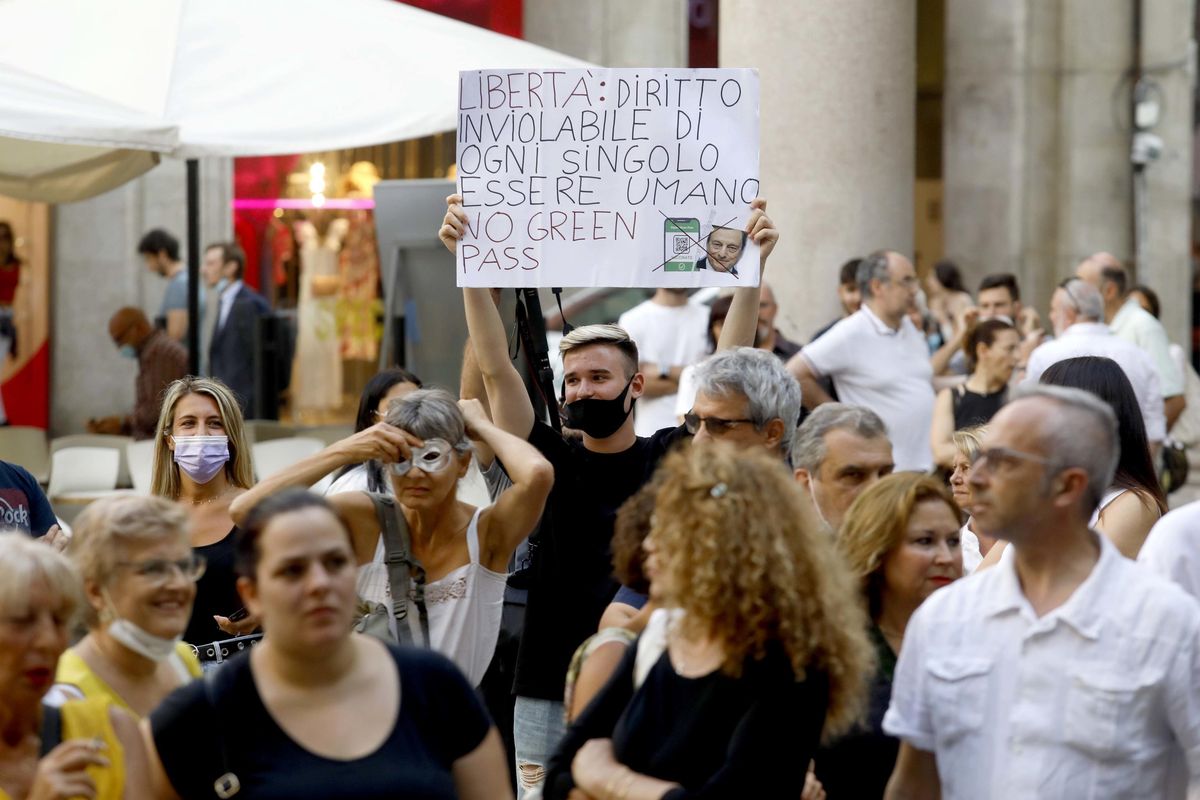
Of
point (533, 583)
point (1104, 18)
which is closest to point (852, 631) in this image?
point (533, 583)

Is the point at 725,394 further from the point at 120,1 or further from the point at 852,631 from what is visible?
the point at 120,1

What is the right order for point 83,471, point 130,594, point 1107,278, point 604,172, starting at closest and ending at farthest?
point 130,594 → point 604,172 → point 83,471 → point 1107,278

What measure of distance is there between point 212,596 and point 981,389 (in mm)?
5060

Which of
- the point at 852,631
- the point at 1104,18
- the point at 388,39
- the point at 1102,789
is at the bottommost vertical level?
the point at 1102,789

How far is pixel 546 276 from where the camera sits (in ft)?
20.5

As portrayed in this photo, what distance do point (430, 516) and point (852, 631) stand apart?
1.82 m

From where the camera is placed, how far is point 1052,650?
3752 mm

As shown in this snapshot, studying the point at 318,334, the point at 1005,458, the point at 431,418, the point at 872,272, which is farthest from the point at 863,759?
the point at 318,334

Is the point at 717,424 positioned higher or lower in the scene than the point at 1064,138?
lower

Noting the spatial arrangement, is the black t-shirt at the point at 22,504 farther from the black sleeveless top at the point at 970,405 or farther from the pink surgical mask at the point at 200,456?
the black sleeveless top at the point at 970,405

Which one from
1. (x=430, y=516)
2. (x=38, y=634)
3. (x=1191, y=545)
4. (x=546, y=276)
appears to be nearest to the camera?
(x=38, y=634)

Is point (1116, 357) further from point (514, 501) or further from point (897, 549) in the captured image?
point (897, 549)

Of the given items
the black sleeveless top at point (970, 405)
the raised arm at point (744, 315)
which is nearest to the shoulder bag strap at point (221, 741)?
the raised arm at point (744, 315)

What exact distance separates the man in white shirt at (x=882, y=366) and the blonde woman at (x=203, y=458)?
3.96m
